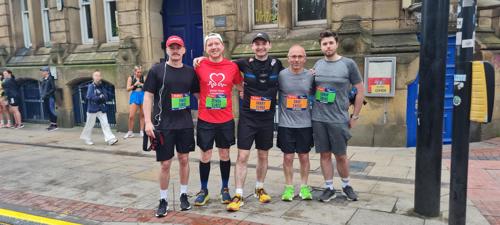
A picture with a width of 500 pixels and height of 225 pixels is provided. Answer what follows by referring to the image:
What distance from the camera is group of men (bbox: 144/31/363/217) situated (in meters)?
4.49

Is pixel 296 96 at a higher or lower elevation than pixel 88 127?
higher

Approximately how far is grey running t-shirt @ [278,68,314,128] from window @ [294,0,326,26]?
4533 millimetres

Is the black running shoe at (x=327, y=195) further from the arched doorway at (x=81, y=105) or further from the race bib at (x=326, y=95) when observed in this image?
the arched doorway at (x=81, y=105)

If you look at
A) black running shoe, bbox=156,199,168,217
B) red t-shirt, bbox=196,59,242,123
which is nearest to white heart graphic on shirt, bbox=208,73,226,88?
red t-shirt, bbox=196,59,242,123

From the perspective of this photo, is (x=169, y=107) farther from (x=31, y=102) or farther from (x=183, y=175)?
(x=31, y=102)

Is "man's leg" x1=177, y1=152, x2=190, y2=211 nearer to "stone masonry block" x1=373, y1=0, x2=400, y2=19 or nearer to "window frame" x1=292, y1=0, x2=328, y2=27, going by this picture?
"stone masonry block" x1=373, y1=0, x2=400, y2=19

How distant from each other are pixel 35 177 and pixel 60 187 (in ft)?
2.97

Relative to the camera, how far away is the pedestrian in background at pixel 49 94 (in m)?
11.7

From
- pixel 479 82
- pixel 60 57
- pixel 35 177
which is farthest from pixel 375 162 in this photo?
pixel 60 57

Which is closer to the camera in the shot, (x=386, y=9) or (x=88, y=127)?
(x=386, y=9)

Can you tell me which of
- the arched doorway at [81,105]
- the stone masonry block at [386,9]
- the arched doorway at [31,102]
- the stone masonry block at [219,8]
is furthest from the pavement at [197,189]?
the arched doorway at [31,102]

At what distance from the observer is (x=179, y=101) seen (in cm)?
450

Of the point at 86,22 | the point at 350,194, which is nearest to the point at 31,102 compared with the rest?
the point at 86,22

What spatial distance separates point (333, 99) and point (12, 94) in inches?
436
